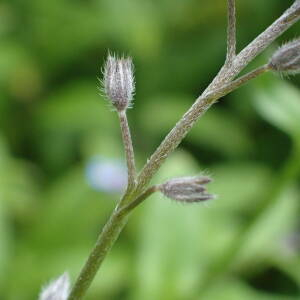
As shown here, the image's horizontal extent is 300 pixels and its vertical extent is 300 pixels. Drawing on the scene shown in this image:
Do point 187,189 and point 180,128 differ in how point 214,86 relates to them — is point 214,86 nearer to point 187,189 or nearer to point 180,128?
point 180,128

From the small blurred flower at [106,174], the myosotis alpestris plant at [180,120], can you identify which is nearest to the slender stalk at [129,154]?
the myosotis alpestris plant at [180,120]

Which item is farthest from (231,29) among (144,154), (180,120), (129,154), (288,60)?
(144,154)

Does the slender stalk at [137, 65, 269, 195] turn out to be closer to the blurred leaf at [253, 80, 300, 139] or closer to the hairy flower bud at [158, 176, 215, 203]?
the hairy flower bud at [158, 176, 215, 203]

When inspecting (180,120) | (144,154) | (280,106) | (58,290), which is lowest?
(58,290)

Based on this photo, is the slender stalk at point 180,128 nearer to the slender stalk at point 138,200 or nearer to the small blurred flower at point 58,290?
the slender stalk at point 138,200

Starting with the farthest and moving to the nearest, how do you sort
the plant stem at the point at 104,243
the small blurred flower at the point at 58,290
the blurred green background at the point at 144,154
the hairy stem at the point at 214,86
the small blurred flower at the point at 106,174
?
1. the small blurred flower at the point at 106,174
2. the blurred green background at the point at 144,154
3. the small blurred flower at the point at 58,290
4. the plant stem at the point at 104,243
5. the hairy stem at the point at 214,86

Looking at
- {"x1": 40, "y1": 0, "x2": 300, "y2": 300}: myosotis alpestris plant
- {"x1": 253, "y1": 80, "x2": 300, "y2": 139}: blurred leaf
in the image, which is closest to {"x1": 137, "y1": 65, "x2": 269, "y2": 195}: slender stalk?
{"x1": 40, "y1": 0, "x2": 300, "y2": 300}: myosotis alpestris plant

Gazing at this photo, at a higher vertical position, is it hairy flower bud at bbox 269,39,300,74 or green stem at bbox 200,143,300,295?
green stem at bbox 200,143,300,295
